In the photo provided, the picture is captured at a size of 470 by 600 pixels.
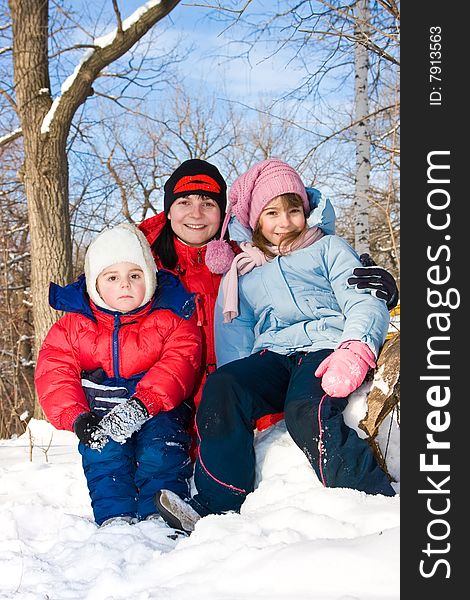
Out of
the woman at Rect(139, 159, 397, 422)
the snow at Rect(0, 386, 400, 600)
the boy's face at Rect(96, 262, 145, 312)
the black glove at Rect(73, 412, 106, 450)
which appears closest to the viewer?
the snow at Rect(0, 386, 400, 600)

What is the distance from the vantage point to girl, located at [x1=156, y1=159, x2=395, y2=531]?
2.35 m

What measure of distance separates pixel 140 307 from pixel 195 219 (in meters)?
0.72

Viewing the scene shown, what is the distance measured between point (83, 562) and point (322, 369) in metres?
1.12

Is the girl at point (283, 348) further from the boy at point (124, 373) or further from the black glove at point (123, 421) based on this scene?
the black glove at point (123, 421)

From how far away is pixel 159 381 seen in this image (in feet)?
9.49

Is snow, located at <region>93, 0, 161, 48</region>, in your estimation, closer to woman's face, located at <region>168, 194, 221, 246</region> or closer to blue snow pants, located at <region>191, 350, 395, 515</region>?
woman's face, located at <region>168, 194, 221, 246</region>

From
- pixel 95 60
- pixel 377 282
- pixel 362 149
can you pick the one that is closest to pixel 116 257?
pixel 377 282

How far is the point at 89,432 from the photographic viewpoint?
2.77 m

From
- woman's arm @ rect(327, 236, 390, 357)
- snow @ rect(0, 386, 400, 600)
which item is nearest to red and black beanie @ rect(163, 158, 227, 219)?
woman's arm @ rect(327, 236, 390, 357)

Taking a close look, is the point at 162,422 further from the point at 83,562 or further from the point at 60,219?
the point at 60,219

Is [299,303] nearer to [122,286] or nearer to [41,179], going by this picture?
[122,286]

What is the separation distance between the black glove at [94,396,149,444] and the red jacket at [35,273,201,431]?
8 centimetres

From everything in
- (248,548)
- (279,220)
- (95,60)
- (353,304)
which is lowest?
(248,548)

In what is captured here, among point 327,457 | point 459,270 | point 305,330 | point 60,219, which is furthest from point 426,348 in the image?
point 60,219
